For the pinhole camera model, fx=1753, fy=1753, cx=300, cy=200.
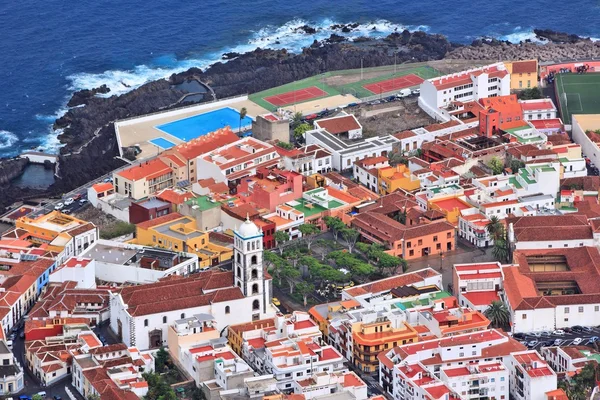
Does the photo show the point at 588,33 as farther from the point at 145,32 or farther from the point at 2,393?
the point at 2,393

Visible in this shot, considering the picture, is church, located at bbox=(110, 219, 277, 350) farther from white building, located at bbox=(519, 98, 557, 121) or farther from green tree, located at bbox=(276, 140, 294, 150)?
white building, located at bbox=(519, 98, 557, 121)

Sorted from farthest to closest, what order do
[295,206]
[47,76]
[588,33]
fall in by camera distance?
[588,33] → [47,76] → [295,206]

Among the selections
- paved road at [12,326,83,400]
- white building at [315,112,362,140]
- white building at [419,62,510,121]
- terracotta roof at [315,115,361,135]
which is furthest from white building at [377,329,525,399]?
white building at [419,62,510,121]

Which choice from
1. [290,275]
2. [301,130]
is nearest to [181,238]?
[290,275]

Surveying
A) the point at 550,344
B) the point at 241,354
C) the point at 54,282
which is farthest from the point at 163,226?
the point at 550,344

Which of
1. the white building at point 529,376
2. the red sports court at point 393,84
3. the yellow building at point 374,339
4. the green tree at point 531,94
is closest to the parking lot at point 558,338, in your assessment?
the white building at point 529,376

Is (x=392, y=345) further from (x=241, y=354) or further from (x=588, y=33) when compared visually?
(x=588, y=33)

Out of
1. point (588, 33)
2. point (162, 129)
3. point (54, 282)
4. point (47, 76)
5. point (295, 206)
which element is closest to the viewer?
point (54, 282)

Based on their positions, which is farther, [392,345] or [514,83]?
[514,83]
